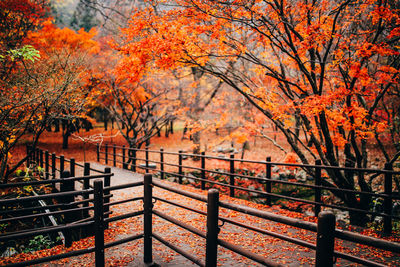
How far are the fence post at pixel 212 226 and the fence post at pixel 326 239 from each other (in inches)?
44.5

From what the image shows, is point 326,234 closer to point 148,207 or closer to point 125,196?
point 148,207

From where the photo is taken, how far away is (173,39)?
677 cm

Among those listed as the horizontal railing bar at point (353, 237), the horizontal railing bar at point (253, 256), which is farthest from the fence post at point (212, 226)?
the horizontal railing bar at point (353, 237)

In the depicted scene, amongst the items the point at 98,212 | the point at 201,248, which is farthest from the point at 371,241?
the point at 201,248

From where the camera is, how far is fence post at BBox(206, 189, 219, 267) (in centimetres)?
275

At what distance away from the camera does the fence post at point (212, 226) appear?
275 cm

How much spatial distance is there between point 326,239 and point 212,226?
1.25m

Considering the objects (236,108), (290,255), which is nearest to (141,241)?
(290,255)

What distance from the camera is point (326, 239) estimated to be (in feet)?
6.21

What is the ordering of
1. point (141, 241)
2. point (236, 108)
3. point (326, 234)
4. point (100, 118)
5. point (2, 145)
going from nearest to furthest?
point (326, 234) < point (141, 241) < point (2, 145) < point (236, 108) < point (100, 118)

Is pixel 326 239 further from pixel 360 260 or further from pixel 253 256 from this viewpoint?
pixel 253 256

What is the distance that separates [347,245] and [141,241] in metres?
3.85

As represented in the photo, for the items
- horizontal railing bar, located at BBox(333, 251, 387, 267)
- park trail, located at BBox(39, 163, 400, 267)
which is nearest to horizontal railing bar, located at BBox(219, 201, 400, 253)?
horizontal railing bar, located at BBox(333, 251, 387, 267)

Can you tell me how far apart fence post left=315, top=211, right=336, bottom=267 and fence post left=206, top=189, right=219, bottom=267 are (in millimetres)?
1131
